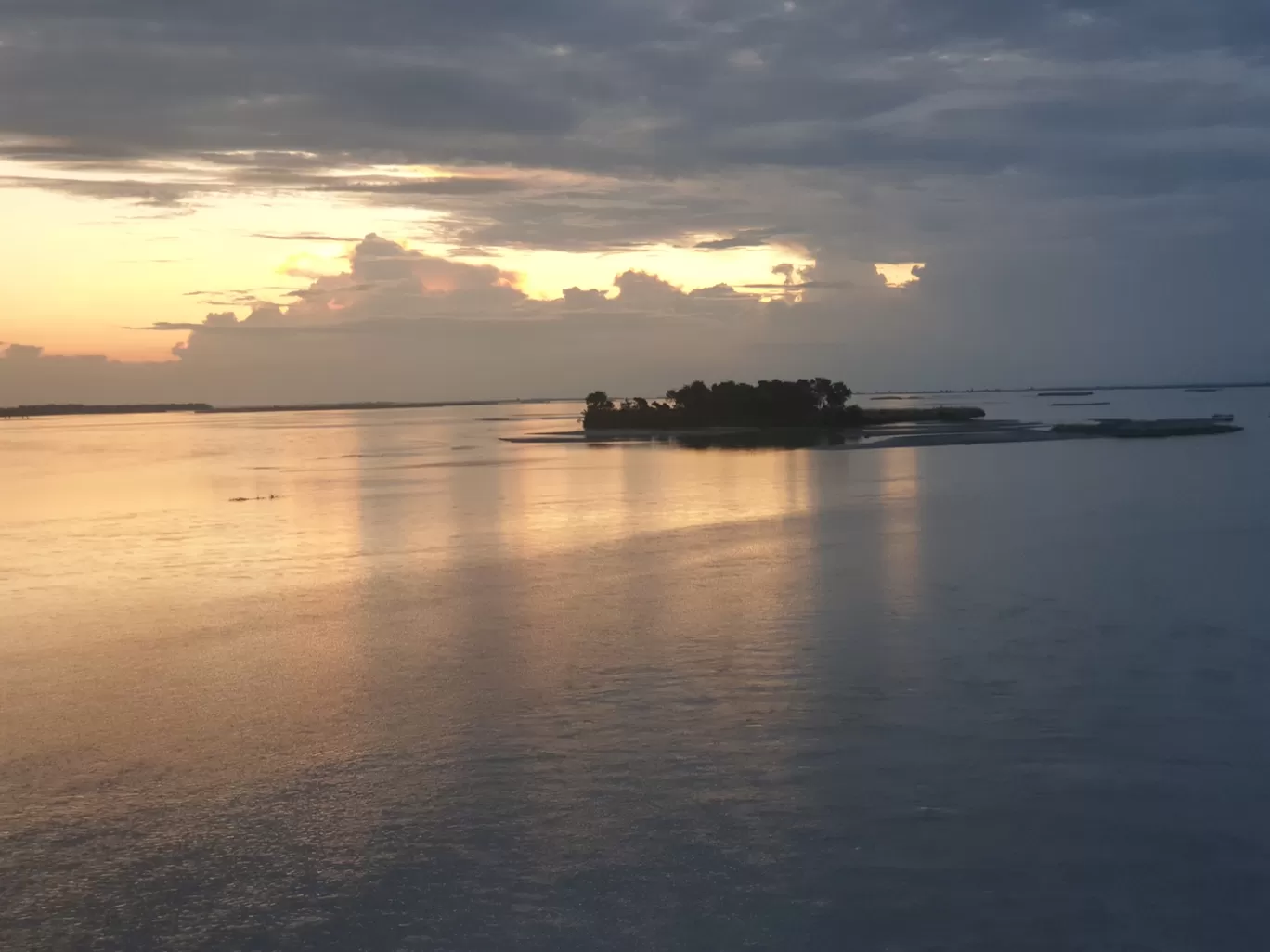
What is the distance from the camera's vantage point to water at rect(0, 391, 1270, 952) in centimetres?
779

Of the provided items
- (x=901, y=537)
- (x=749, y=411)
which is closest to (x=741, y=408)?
(x=749, y=411)

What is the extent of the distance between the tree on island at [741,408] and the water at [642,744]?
62.3 meters

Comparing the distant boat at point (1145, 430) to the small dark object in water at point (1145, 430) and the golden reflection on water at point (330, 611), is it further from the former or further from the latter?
the golden reflection on water at point (330, 611)

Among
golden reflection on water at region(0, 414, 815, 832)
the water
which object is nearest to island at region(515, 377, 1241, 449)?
golden reflection on water at region(0, 414, 815, 832)

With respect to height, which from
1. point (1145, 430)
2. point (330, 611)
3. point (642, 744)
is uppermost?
point (1145, 430)

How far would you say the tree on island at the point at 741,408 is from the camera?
288ft

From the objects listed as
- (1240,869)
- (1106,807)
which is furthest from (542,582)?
(1240,869)

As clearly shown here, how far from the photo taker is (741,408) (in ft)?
301

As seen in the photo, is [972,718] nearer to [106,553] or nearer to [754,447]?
[106,553]

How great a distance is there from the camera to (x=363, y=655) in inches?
596

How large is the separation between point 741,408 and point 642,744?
267 feet

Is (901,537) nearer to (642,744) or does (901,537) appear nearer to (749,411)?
(642,744)

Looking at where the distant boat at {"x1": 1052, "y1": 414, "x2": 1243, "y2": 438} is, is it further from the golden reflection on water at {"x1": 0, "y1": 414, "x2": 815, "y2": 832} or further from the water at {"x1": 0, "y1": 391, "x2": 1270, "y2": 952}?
the water at {"x1": 0, "y1": 391, "x2": 1270, "y2": 952}

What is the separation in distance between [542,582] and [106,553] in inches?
426
